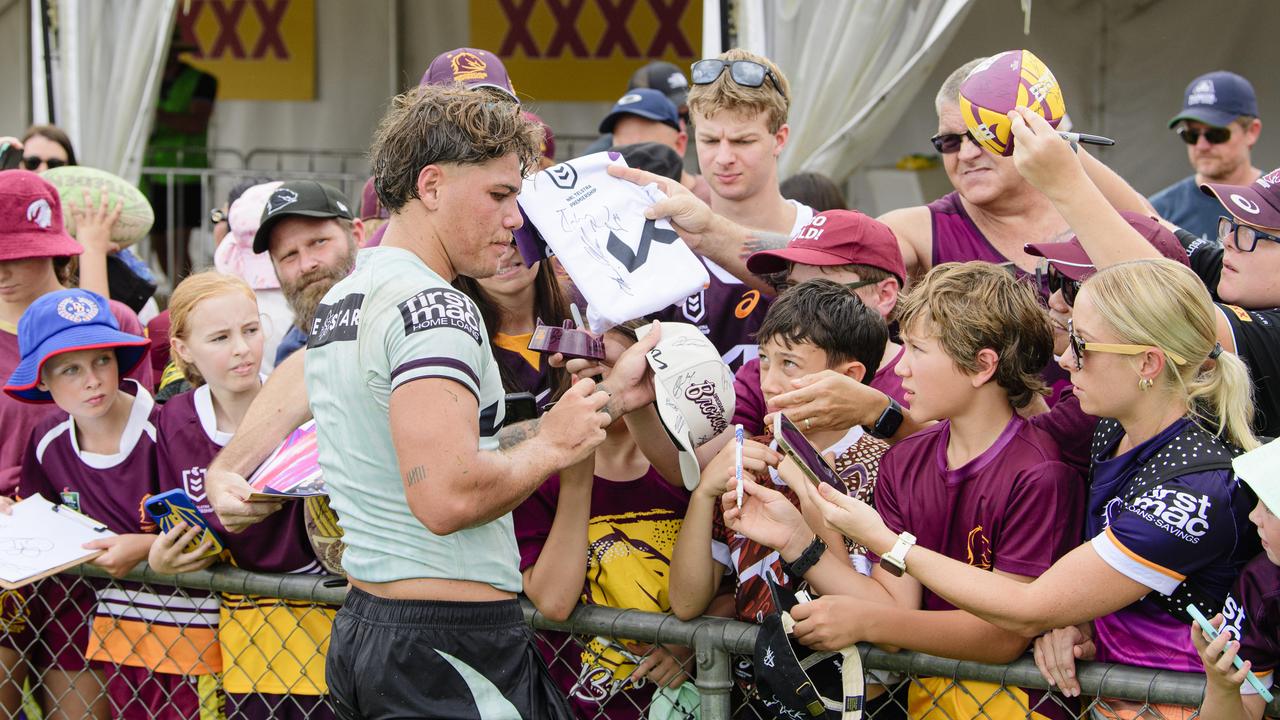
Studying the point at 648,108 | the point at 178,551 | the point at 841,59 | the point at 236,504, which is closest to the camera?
the point at 236,504

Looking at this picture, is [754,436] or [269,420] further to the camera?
[269,420]

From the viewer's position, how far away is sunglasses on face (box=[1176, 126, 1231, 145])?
5324 mm

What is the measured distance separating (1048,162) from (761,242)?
1.01m

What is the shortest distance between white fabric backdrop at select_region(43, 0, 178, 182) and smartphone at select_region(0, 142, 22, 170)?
90.1 inches

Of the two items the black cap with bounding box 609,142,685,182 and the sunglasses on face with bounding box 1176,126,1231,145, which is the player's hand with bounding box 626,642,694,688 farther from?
the sunglasses on face with bounding box 1176,126,1231,145

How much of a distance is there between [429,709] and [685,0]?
7.29m

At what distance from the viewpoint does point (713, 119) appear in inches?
147

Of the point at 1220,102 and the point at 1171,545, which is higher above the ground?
the point at 1220,102

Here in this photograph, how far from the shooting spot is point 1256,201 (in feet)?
8.39

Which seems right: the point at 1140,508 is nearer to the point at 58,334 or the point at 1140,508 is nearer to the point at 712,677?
the point at 712,677

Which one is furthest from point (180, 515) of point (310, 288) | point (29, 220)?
point (29, 220)

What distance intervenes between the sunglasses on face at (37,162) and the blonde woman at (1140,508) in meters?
4.44

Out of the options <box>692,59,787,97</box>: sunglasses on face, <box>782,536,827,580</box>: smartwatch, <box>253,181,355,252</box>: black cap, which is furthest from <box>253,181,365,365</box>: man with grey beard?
<box>782,536,827,580</box>: smartwatch

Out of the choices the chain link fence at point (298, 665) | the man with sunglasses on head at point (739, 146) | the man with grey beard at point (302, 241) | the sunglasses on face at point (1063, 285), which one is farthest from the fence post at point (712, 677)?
the man with grey beard at point (302, 241)
